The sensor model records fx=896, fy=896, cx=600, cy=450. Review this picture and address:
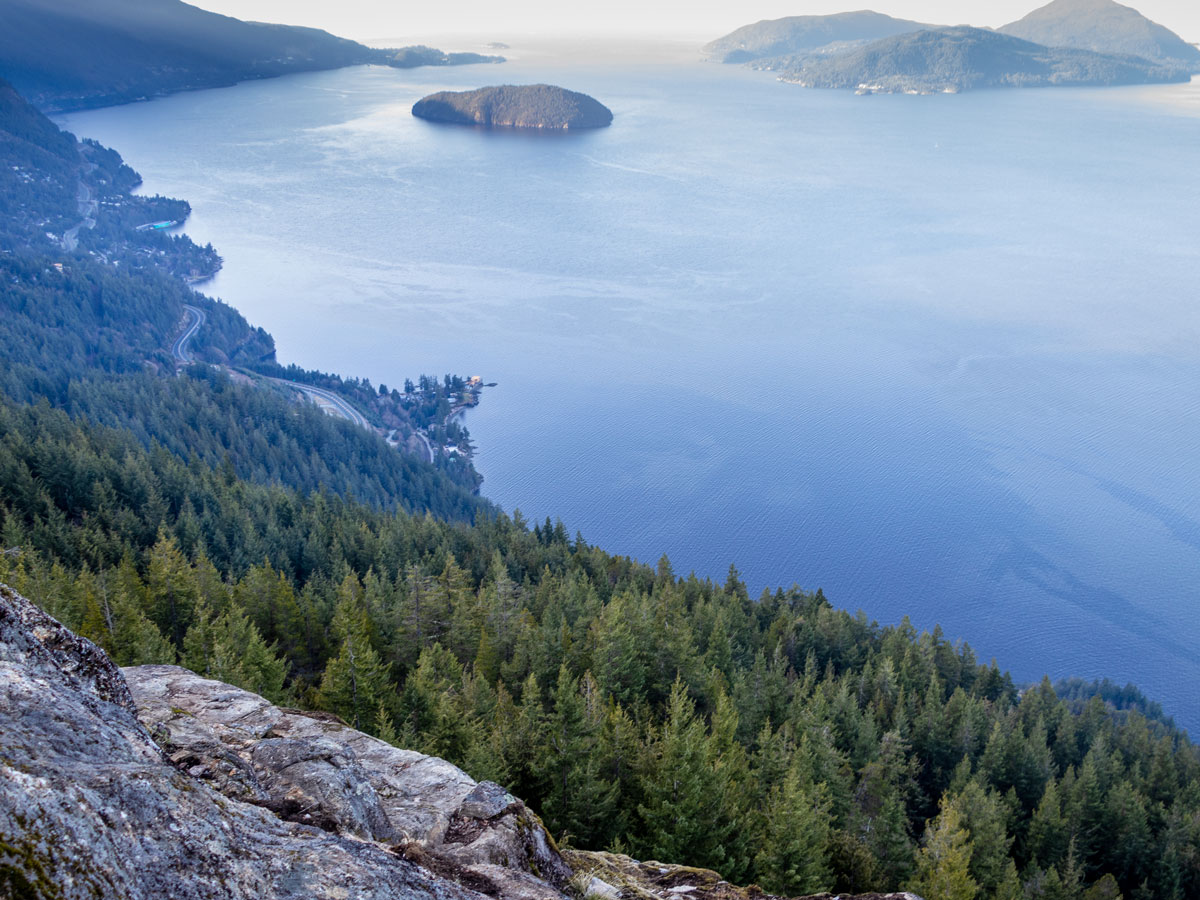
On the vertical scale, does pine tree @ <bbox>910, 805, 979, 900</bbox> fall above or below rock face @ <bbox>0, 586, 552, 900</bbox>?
below

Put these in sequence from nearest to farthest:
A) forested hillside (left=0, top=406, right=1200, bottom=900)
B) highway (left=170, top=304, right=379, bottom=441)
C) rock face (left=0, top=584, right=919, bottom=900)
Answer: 1. rock face (left=0, top=584, right=919, bottom=900)
2. forested hillside (left=0, top=406, right=1200, bottom=900)
3. highway (left=170, top=304, right=379, bottom=441)

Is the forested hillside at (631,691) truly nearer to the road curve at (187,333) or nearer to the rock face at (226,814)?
the rock face at (226,814)

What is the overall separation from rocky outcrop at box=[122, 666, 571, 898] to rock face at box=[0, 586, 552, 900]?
2.6 inches

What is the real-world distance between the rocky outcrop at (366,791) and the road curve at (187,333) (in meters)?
140

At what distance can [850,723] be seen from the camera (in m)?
40.3

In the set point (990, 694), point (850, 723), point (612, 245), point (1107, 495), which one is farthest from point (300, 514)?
point (612, 245)

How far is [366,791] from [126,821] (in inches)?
209

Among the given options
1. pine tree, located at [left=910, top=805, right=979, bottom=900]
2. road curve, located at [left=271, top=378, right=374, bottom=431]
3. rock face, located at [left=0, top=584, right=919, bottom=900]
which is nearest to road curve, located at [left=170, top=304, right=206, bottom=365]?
road curve, located at [left=271, top=378, right=374, bottom=431]

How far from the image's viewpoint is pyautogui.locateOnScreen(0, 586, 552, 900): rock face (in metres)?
5.64

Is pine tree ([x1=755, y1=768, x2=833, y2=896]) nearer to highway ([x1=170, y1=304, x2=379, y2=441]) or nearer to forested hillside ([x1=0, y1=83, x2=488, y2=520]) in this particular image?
forested hillside ([x1=0, y1=83, x2=488, y2=520])

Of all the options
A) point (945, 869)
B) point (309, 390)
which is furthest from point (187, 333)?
point (945, 869)

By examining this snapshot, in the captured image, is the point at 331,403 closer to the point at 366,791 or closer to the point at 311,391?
the point at 311,391

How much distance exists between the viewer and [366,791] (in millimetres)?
11227

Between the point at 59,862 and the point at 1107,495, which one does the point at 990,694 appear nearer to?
the point at 1107,495
